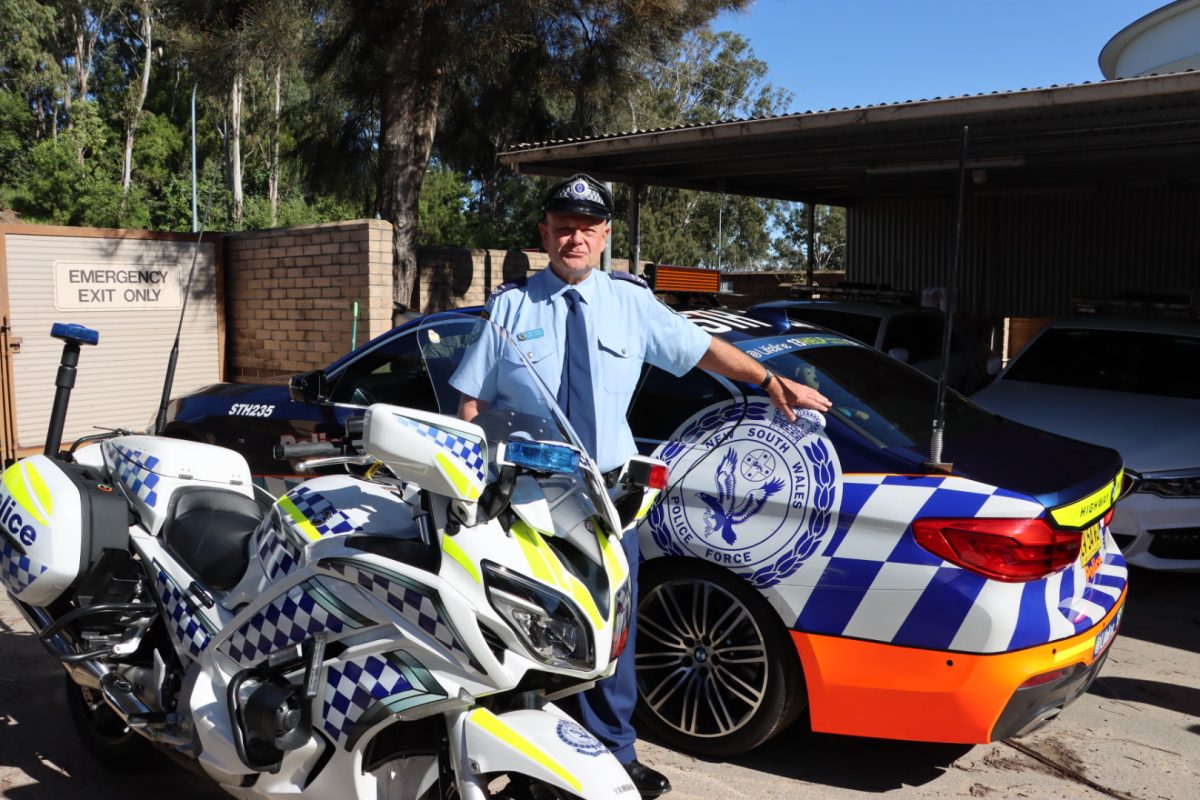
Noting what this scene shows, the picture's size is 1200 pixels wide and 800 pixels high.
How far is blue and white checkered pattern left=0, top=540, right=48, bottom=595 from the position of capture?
325cm

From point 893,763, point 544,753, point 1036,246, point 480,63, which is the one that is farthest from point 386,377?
point 1036,246

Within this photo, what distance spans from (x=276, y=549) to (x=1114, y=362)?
21.3 ft

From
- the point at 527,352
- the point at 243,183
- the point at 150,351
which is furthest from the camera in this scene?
the point at 243,183

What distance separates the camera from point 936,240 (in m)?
14.1

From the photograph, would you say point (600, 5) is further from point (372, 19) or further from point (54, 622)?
point (54, 622)

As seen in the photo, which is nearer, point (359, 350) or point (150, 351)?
point (359, 350)

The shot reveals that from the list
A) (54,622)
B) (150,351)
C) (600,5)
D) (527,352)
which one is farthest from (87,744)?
(600,5)

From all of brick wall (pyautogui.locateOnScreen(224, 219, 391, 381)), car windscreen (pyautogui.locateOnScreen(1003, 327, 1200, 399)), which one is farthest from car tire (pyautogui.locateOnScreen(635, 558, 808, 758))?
brick wall (pyautogui.locateOnScreen(224, 219, 391, 381))

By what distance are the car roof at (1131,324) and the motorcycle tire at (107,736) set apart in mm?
6908

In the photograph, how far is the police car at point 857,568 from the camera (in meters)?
3.23

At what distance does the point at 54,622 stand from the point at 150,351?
7661 mm

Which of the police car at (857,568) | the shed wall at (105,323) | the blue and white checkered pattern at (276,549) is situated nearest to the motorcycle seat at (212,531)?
the blue and white checkered pattern at (276,549)

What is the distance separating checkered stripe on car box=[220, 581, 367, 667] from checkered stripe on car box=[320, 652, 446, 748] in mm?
104

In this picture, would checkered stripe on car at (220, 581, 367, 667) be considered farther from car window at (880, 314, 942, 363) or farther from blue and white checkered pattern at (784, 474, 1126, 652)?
car window at (880, 314, 942, 363)
